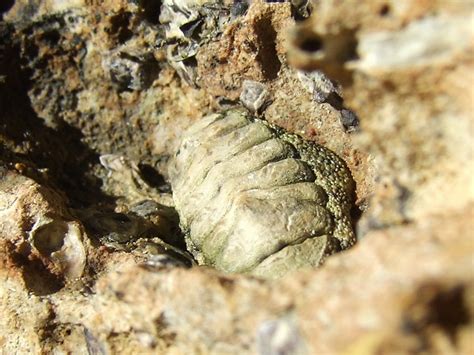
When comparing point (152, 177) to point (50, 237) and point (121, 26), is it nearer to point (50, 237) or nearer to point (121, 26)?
point (121, 26)

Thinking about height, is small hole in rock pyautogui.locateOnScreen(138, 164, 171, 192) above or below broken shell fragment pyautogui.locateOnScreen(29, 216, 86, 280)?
below

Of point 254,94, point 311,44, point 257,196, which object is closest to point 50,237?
point 257,196

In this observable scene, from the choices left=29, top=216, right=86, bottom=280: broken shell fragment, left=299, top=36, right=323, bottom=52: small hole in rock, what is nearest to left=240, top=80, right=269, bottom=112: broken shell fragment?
left=29, top=216, right=86, bottom=280: broken shell fragment

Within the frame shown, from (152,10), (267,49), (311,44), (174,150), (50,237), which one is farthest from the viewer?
(174,150)

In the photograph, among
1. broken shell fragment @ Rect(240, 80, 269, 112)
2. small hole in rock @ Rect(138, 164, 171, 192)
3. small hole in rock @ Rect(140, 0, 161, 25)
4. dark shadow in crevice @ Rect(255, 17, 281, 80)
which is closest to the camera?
dark shadow in crevice @ Rect(255, 17, 281, 80)

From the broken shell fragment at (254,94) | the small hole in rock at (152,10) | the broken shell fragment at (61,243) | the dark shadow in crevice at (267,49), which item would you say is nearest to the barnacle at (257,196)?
the broken shell fragment at (254,94)

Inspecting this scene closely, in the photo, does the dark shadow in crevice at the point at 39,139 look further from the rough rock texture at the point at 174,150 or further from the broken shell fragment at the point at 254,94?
the broken shell fragment at the point at 254,94

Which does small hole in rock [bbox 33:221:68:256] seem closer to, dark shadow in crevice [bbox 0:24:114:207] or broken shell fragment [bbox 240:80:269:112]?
dark shadow in crevice [bbox 0:24:114:207]
